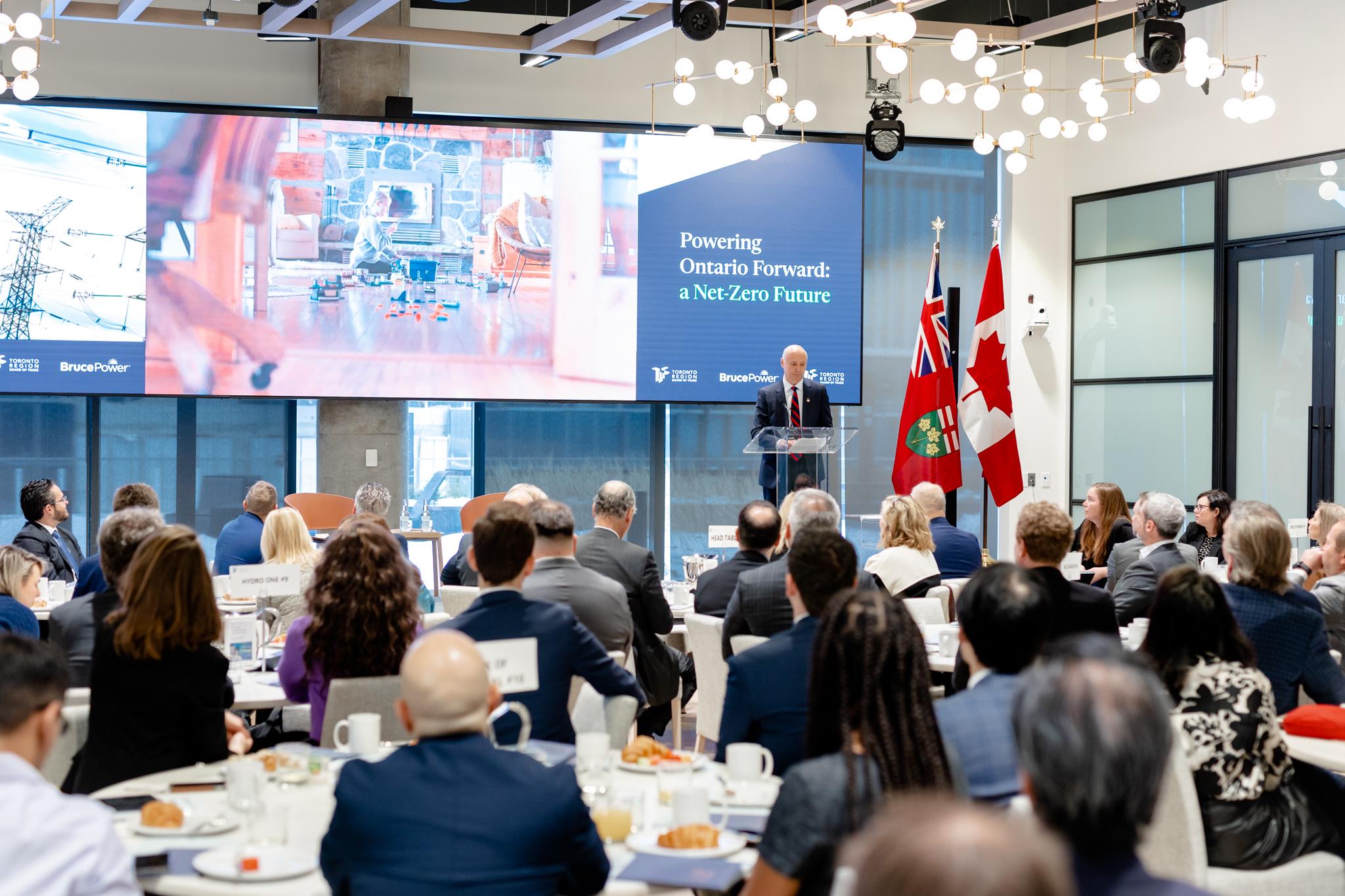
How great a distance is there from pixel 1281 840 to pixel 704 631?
262cm

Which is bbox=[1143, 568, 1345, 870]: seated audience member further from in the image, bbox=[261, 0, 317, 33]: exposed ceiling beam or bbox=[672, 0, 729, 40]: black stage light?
bbox=[261, 0, 317, 33]: exposed ceiling beam

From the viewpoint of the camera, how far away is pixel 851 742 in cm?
226

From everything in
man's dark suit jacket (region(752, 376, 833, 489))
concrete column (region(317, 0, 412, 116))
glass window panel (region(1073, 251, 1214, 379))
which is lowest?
man's dark suit jacket (region(752, 376, 833, 489))

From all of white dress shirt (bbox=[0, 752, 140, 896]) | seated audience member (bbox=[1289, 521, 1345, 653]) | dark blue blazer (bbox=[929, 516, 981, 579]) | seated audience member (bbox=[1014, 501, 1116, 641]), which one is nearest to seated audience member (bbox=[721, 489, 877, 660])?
seated audience member (bbox=[1014, 501, 1116, 641])

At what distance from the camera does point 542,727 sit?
385 cm

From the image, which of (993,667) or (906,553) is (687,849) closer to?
(993,667)

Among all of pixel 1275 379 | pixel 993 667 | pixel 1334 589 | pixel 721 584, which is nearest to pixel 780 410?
pixel 721 584

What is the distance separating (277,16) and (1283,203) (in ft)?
24.5

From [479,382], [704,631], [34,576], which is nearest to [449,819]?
[704,631]

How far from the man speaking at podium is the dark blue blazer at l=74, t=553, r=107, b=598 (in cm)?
436

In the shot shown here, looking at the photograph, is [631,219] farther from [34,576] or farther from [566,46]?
[34,576]

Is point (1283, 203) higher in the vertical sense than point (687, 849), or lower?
higher

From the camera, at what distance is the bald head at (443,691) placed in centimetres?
231

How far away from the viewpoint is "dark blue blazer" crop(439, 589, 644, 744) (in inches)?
147
